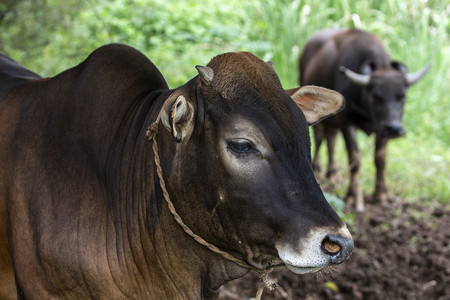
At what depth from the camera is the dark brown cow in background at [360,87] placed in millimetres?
6598

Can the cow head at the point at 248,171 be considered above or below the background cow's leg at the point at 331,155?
above

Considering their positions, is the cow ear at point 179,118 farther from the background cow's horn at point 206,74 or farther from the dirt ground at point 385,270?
the dirt ground at point 385,270

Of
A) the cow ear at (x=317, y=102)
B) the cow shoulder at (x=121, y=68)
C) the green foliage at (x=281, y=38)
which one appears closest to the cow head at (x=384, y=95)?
the green foliage at (x=281, y=38)

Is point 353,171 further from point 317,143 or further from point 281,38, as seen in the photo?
point 281,38

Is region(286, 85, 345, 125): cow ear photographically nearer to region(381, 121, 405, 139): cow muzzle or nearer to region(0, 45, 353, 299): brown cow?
region(0, 45, 353, 299): brown cow

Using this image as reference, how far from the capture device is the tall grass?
841 cm

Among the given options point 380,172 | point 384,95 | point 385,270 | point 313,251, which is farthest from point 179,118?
point 380,172

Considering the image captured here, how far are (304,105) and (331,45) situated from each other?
17.8 feet

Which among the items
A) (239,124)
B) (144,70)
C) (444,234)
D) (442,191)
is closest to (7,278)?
(144,70)

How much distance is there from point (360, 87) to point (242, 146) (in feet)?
17.3

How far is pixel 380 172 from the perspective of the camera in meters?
6.84

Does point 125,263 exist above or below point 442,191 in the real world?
above

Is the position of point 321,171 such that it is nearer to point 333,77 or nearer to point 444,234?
point 333,77

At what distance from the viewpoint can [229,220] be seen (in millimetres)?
2057
